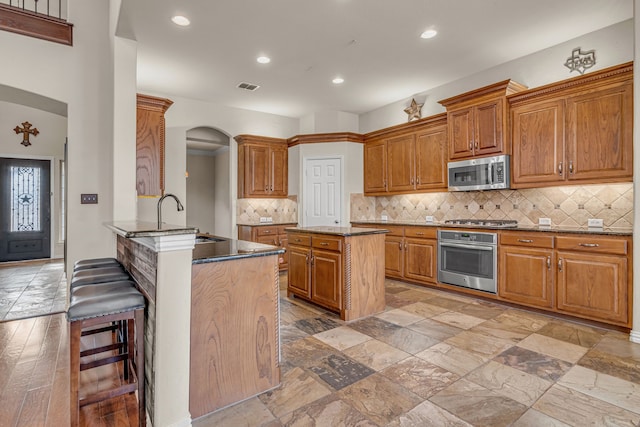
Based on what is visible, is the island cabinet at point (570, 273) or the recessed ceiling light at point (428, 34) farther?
the recessed ceiling light at point (428, 34)

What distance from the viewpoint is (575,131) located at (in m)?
3.47

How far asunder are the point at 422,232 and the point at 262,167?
123 inches

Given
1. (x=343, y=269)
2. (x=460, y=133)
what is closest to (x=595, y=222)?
(x=460, y=133)

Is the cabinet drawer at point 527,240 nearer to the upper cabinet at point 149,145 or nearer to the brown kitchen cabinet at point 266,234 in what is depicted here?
the brown kitchen cabinet at point 266,234

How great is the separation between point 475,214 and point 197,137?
217 inches

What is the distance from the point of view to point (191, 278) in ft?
5.93

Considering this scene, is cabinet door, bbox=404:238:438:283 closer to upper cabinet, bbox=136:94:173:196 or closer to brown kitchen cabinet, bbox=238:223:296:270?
brown kitchen cabinet, bbox=238:223:296:270

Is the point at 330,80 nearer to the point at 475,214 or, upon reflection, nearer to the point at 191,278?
the point at 475,214

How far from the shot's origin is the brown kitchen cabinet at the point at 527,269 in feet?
11.3

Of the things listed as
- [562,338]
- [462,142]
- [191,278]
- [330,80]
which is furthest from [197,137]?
[562,338]

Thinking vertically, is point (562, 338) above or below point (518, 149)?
below

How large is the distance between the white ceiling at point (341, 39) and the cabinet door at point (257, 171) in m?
1.12

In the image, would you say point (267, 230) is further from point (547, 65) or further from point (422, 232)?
point (547, 65)

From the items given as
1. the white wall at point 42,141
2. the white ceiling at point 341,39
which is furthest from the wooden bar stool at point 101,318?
the white wall at point 42,141
